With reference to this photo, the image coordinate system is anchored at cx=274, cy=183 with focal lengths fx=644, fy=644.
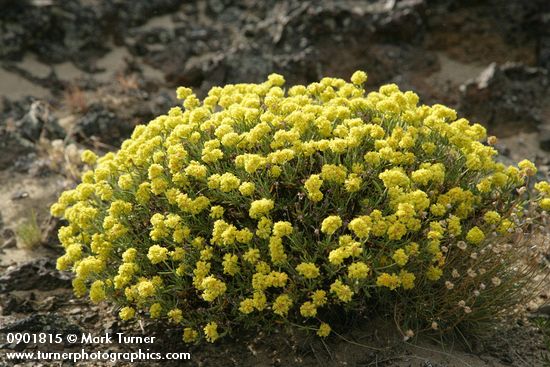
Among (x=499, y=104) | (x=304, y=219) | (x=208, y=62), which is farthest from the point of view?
(x=208, y=62)

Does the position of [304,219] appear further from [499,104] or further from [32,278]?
[499,104]

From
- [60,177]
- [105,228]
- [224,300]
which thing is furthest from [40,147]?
[224,300]

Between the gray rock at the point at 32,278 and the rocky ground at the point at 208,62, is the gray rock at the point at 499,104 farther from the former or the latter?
the gray rock at the point at 32,278

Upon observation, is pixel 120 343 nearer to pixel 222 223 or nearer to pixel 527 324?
pixel 222 223

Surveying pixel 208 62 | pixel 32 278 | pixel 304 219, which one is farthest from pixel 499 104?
pixel 32 278

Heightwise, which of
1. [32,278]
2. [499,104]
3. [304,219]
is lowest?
[32,278]

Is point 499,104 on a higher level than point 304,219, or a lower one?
lower

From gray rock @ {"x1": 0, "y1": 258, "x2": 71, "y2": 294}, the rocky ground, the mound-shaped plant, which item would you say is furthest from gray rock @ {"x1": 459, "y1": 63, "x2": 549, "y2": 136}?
gray rock @ {"x1": 0, "y1": 258, "x2": 71, "y2": 294}
